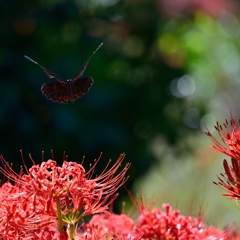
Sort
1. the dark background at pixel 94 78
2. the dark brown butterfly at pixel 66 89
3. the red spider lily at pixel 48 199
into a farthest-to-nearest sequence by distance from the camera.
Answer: the dark background at pixel 94 78, the dark brown butterfly at pixel 66 89, the red spider lily at pixel 48 199

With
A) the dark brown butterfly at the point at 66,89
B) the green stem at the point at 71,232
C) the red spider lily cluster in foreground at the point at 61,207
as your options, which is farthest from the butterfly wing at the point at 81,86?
the green stem at the point at 71,232

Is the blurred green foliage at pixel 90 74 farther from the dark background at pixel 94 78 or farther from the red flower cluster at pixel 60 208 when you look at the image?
the red flower cluster at pixel 60 208

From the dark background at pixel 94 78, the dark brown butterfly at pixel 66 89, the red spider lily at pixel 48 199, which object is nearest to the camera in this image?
the red spider lily at pixel 48 199

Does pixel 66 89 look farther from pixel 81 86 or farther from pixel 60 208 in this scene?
pixel 60 208

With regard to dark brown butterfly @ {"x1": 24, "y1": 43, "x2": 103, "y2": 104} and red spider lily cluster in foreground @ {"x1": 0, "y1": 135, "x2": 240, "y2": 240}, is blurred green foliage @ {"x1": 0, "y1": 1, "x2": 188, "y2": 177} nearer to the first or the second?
dark brown butterfly @ {"x1": 24, "y1": 43, "x2": 103, "y2": 104}

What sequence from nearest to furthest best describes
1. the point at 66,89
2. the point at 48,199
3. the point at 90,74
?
the point at 48,199 → the point at 66,89 → the point at 90,74

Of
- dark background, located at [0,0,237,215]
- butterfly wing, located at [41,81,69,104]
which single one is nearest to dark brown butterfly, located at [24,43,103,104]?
butterfly wing, located at [41,81,69,104]

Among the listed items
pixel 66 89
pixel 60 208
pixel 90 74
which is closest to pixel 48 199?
pixel 60 208
